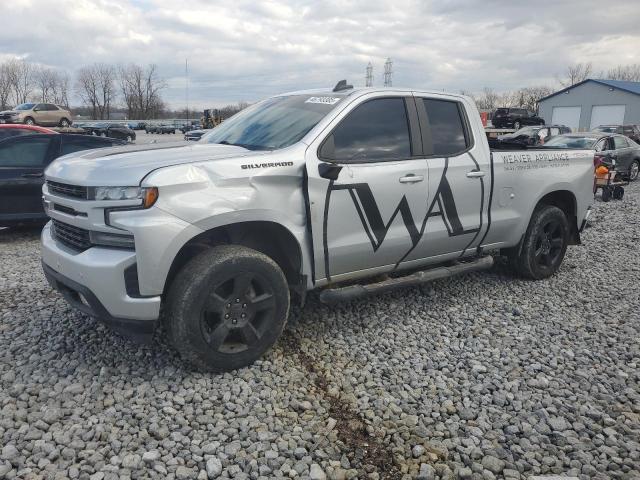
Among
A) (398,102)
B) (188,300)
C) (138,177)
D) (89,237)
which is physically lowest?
(188,300)

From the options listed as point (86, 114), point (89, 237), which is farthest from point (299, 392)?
point (86, 114)

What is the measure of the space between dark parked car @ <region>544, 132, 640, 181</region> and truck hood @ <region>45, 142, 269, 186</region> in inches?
488

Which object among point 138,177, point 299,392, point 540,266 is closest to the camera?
point 138,177

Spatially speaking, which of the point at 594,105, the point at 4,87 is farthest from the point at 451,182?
the point at 4,87

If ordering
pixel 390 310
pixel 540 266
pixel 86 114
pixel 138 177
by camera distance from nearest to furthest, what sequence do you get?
pixel 138 177 < pixel 390 310 < pixel 540 266 < pixel 86 114

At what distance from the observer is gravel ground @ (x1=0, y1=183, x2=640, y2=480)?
2.75m

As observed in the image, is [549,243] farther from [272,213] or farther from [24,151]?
[24,151]

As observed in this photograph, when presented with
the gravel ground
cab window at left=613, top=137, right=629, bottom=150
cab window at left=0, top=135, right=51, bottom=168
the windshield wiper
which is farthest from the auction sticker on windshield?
cab window at left=613, top=137, right=629, bottom=150

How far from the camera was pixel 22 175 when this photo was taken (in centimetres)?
732

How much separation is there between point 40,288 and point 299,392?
3260 mm

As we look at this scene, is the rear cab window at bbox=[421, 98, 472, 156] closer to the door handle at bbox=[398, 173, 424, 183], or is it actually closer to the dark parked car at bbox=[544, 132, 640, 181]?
the door handle at bbox=[398, 173, 424, 183]

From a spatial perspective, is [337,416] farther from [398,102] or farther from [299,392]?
[398,102]

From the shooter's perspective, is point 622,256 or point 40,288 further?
point 622,256

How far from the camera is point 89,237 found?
3301mm
